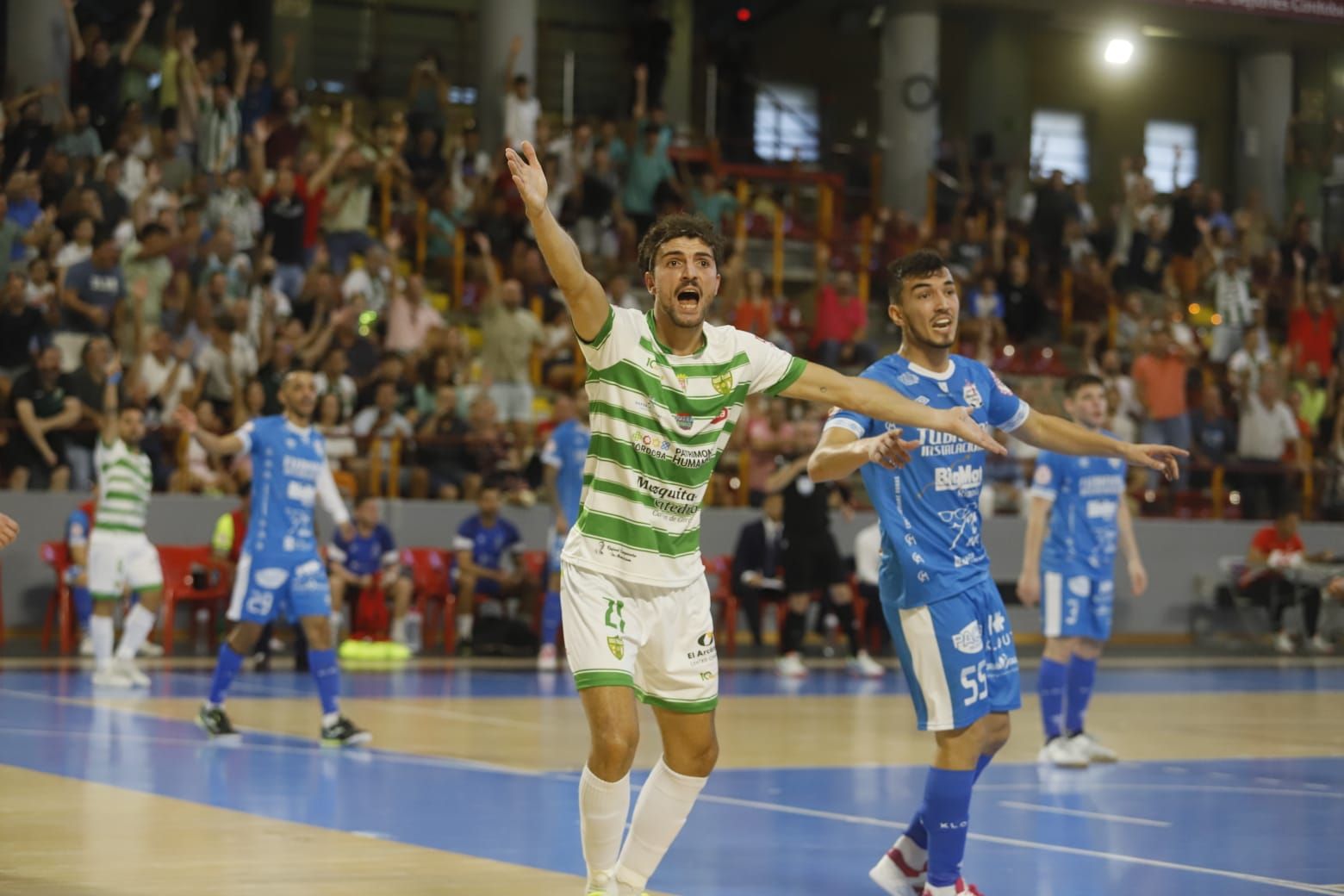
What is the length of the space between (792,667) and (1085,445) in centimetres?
1109

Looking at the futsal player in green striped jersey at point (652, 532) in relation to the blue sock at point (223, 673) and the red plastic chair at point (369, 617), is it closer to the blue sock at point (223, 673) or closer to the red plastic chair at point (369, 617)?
the blue sock at point (223, 673)

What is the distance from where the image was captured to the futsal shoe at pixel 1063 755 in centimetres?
1141

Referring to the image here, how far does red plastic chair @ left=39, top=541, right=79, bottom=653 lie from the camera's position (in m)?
18.2

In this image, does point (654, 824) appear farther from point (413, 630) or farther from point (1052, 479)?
point (413, 630)

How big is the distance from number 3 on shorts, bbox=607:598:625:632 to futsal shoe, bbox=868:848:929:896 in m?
1.68

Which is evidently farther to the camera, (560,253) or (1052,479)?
(1052,479)

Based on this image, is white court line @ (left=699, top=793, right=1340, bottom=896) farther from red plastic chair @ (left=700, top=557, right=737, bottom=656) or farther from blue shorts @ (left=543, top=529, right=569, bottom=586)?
red plastic chair @ (left=700, top=557, right=737, bottom=656)

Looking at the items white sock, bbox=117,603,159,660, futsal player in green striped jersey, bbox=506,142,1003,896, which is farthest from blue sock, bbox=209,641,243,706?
futsal player in green striped jersey, bbox=506,142,1003,896

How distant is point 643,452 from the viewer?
6180mm

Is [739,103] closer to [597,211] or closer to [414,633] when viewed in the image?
[597,211]

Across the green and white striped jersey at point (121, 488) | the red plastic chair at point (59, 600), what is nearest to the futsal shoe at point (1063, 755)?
the green and white striped jersey at point (121, 488)

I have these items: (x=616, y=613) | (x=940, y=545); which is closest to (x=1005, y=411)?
(x=940, y=545)

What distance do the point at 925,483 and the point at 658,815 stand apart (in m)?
1.75

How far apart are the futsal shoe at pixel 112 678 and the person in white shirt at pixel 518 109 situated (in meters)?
10.5
